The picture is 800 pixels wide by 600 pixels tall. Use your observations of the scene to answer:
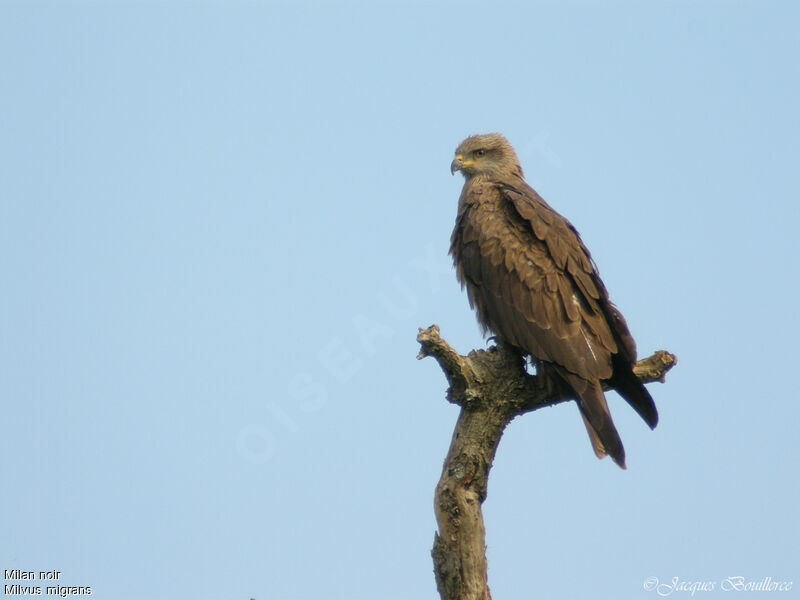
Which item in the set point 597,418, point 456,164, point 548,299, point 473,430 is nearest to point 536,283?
point 548,299

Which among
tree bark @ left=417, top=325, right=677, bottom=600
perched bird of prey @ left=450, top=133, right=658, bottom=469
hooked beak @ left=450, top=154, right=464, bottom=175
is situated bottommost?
tree bark @ left=417, top=325, right=677, bottom=600

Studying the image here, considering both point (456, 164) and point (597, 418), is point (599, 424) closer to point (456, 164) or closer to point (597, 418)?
point (597, 418)

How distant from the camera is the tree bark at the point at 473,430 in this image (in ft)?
19.0

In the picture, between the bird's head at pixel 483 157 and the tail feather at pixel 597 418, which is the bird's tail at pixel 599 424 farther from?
the bird's head at pixel 483 157

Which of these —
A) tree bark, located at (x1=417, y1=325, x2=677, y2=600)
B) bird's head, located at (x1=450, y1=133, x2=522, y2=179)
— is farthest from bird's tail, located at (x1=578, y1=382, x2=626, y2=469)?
bird's head, located at (x1=450, y1=133, x2=522, y2=179)

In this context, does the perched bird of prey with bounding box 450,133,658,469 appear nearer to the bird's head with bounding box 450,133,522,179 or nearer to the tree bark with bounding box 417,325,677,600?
the tree bark with bounding box 417,325,677,600

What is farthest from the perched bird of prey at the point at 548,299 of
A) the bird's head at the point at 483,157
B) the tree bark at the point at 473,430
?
the bird's head at the point at 483,157

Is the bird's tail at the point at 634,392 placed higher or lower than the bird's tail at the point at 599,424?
higher

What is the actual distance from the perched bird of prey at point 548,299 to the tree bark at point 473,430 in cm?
19

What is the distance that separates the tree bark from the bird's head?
9.17 ft

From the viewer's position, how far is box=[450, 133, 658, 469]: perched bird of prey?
6.54 metres

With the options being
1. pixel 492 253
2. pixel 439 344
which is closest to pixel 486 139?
pixel 492 253

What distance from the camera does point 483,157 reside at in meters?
9.02

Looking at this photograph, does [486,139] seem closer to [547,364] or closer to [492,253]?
[492,253]
